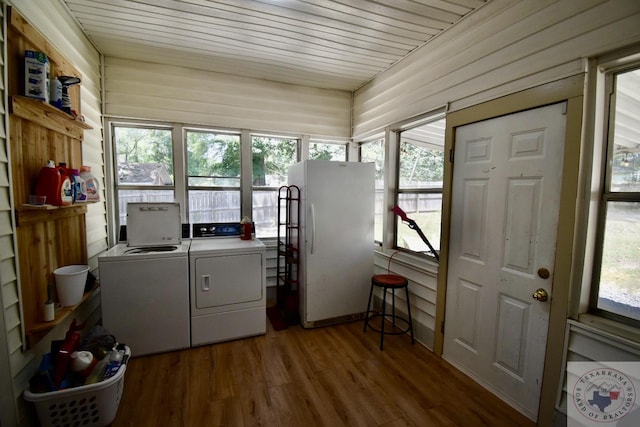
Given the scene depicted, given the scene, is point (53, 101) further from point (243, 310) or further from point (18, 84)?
point (243, 310)

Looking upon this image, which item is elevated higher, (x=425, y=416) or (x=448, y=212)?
(x=448, y=212)

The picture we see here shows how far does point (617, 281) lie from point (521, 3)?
1785mm

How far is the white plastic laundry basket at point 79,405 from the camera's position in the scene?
157 cm

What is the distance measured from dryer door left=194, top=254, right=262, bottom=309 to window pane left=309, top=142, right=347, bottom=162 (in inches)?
69.8

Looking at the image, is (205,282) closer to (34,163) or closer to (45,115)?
(34,163)

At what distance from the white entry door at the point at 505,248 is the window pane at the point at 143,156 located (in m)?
3.09

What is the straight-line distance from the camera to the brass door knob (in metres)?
1.70

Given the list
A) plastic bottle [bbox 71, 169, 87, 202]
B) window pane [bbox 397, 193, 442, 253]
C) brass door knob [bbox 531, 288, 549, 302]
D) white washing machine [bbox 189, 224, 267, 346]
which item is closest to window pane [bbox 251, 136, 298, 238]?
white washing machine [bbox 189, 224, 267, 346]

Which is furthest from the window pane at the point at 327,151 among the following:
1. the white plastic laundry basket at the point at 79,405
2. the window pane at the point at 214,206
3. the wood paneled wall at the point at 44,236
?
the white plastic laundry basket at the point at 79,405

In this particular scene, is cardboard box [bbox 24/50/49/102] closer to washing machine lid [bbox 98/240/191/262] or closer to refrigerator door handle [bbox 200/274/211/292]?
washing machine lid [bbox 98/240/191/262]

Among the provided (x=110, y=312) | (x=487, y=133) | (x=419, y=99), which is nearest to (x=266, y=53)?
(x=419, y=99)

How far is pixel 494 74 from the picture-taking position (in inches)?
77.9

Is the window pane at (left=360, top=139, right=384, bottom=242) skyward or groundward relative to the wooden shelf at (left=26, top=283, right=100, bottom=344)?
skyward

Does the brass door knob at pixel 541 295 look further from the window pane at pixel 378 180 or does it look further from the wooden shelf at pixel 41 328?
the wooden shelf at pixel 41 328
